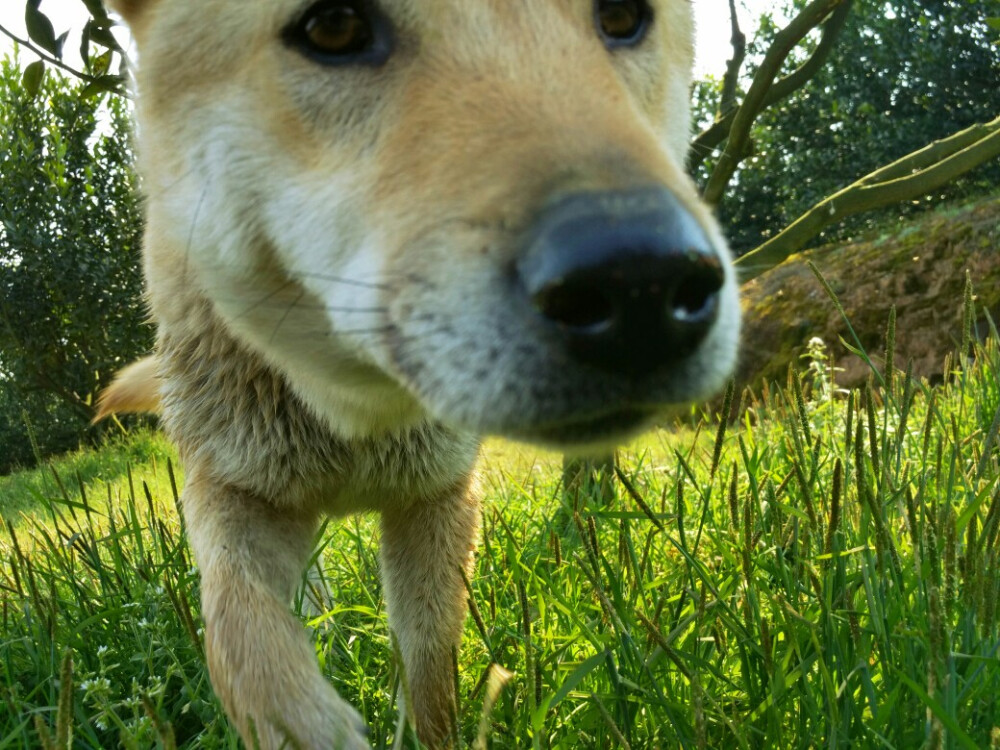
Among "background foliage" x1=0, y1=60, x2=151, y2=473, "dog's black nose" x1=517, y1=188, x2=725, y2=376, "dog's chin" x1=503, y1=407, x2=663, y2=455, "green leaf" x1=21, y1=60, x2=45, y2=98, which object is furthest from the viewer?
"background foliage" x1=0, y1=60, x2=151, y2=473

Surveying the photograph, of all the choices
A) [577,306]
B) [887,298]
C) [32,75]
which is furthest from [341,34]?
[887,298]

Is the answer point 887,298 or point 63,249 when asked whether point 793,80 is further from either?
point 63,249

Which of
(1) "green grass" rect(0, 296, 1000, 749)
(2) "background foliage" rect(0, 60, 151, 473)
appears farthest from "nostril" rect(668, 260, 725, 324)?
(2) "background foliage" rect(0, 60, 151, 473)

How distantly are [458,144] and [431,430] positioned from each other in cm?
120

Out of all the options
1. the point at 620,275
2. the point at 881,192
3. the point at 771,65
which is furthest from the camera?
the point at 881,192

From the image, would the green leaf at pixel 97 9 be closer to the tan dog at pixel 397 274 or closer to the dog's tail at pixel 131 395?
the tan dog at pixel 397 274

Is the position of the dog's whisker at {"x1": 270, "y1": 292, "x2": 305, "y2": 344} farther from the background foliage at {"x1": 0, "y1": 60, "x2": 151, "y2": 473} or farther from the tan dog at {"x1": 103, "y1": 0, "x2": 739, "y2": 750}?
the background foliage at {"x1": 0, "y1": 60, "x2": 151, "y2": 473}

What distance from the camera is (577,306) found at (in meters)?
1.30

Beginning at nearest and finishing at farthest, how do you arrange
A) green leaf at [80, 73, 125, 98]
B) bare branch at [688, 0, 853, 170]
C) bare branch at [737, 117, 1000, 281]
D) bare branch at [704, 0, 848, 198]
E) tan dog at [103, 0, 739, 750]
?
tan dog at [103, 0, 739, 750]
green leaf at [80, 73, 125, 98]
bare branch at [704, 0, 848, 198]
bare branch at [737, 117, 1000, 281]
bare branch at [688, 0, 853, 170]

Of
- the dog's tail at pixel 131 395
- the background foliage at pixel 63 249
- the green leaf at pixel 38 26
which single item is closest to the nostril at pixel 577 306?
the green leaf at pixel 38 26

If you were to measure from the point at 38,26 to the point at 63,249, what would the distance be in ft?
47.8

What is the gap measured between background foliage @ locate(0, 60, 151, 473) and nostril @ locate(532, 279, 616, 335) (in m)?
15.5

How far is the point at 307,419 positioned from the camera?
2520 mm

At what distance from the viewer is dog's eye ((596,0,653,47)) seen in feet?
7.07
